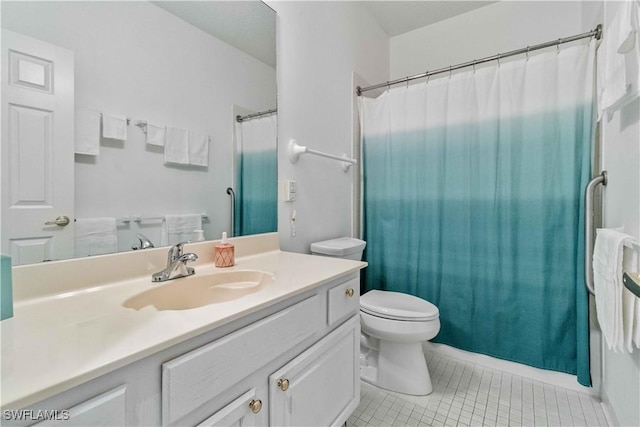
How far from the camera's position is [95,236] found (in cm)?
90

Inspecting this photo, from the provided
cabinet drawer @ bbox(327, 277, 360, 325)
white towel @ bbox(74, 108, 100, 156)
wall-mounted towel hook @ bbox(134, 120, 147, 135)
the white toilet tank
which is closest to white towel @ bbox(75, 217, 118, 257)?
white towel @ bbox(74, 108, 100, 156)

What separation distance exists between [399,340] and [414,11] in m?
2.38

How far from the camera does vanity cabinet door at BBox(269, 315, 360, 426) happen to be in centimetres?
85

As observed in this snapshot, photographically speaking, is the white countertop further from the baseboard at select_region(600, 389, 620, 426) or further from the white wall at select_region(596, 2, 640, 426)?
the baseboard at select_region(600, 389, 620, 426)

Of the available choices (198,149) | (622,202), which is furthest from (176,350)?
(622,202)

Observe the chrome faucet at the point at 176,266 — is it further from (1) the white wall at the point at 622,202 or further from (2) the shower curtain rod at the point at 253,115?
(1) the white wall at the point at 622,202

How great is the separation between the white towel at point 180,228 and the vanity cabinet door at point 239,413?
62 cm

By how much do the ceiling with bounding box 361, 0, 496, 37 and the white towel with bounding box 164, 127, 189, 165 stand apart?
1.87 metres

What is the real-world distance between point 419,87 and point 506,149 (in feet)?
2.28

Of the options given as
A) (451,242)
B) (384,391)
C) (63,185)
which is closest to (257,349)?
(63,185)

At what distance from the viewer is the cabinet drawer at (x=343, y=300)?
106 centimetres

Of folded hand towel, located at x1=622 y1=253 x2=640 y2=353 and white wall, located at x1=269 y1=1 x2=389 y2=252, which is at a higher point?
white wall, located at x1=269 y1=1 x2=389 y2=252

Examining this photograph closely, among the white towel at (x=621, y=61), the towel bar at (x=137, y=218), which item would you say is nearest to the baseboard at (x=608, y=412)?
the white towel at (x=621, y=61)

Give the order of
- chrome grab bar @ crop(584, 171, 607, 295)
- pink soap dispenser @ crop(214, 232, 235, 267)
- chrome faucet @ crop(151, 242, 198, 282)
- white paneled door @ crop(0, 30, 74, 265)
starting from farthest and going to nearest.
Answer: chrome grab bar @ crop(584, 171, 607, 295) → pink soap dispenser @ crop(214, 232, 235, 267) → chrome faucet @ crop(151, 242, 198, 282) → white paneled door @ crop(0, 30, 74, 265)
